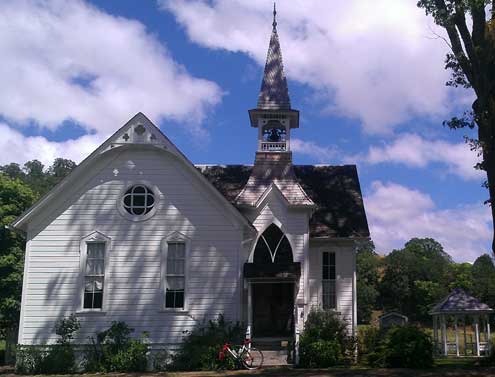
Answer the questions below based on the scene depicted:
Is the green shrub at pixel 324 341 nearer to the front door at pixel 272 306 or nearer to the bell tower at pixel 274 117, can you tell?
the front door at pixel 272 306

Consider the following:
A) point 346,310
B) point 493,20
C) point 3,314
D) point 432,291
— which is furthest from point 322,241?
point 432,291

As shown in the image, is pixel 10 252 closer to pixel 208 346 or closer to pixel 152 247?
pixel 152 247

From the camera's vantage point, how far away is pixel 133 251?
20828 mm

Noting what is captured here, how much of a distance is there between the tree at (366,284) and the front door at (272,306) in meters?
44.2

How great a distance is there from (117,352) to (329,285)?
8553 mm

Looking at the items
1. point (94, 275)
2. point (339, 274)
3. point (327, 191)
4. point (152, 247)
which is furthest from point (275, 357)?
point (327, 191)

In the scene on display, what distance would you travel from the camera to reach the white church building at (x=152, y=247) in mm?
20375

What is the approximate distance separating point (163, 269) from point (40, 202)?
4903 mm

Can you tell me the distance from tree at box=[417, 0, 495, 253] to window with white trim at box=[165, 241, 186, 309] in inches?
406

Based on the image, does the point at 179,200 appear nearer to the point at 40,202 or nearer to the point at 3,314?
the point at 40,202

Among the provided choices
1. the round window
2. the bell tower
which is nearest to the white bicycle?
the round window

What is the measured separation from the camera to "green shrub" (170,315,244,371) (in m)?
19.0

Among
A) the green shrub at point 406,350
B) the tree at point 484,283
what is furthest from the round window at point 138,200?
the tree at point 484,283

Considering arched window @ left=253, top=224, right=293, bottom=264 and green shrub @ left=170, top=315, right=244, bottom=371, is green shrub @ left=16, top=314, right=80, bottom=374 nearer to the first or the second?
green shrub @ left=170, top=315, right=244, bottom=371
